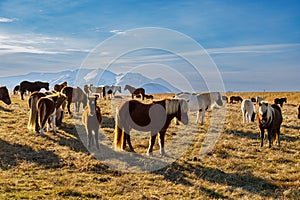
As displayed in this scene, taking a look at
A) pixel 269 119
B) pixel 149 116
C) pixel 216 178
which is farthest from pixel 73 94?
pixel 216 178

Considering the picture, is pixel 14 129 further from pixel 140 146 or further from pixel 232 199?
pixel 232 199

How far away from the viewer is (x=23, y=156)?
10.8 m

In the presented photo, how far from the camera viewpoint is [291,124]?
61.6 ft

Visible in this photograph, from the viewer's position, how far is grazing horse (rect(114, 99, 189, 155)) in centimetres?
1127

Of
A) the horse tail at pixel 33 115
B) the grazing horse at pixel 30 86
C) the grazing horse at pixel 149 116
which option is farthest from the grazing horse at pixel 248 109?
the grazing horse at pixel 30 86

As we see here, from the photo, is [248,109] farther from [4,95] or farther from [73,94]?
[4,95]

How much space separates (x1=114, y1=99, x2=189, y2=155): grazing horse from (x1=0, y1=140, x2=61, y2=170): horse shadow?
7.97ft

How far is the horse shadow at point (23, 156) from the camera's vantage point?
9.97 m

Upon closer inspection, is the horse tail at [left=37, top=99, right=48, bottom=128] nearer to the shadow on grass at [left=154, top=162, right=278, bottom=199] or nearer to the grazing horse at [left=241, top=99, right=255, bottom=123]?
the shadow on grass at [left=154, top=162, right=278, bottom=199]

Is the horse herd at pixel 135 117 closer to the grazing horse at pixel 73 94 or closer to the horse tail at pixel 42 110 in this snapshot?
the horse tail at pixel 42 110

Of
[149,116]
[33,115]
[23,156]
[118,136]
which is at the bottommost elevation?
[23,156]

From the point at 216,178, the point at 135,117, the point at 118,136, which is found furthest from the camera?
the point at 118,136

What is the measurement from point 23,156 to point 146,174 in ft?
14.3

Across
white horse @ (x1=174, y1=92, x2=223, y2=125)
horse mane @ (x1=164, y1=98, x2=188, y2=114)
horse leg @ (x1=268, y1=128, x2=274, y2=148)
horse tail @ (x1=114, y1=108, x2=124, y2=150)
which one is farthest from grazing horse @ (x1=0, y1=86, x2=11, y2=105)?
horse leg @ (x1=268, y1=128, x2=274, y2=148)
